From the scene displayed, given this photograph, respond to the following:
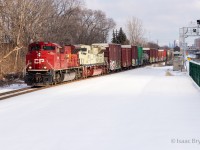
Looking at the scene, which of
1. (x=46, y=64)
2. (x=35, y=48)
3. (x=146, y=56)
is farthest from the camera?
(x=146, y=56)

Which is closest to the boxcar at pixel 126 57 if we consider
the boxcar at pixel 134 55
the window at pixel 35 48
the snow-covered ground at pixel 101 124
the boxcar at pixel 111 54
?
the boxcar at pixel 134 55

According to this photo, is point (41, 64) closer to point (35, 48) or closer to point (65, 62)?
point (35, 48)

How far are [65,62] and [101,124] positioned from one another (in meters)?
16.2

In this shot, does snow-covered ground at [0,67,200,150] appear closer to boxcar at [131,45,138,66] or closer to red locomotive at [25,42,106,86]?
red locomotive at [25,42,106,86]

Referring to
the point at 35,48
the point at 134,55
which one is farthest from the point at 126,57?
the point at 35,48

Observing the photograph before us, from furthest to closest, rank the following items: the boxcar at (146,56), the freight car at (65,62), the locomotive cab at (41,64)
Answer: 1. the boxcar at (146,56)
2. the freight car at (65,62)
3. the locomotive cab at (41,64)

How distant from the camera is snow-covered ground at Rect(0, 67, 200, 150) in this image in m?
8.01

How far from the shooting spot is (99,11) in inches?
5054

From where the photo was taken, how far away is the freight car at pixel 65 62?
23.2 metres

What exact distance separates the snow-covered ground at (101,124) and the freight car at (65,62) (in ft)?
25.1

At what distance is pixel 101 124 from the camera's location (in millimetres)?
10047

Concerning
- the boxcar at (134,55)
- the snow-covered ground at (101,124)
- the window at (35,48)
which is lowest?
the snow-covered ground at (101,124)

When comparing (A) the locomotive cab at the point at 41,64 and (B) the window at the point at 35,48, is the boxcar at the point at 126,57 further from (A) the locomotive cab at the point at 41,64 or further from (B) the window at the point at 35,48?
(B) the window at the point at 35,48

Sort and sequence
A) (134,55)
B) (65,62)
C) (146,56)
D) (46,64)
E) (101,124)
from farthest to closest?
1. (146,56)
2. (134,55)
3. (65,62)
4. (46,64)
5. (101,124)
